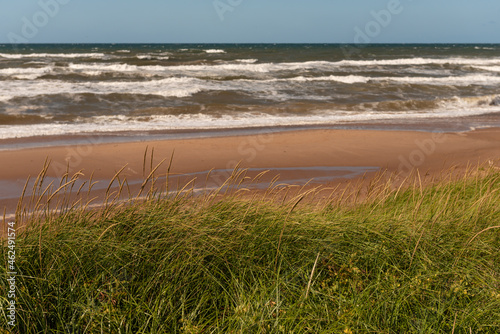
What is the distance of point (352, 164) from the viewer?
10266 millimetres

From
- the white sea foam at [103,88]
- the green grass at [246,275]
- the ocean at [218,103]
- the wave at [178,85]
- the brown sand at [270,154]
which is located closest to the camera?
the green grass at [246,275]

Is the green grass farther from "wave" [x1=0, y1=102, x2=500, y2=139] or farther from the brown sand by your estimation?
"wave" [x1=0, y1=102, x2=500, y2=139]

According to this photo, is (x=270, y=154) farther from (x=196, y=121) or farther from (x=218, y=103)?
(x=218, y=103)

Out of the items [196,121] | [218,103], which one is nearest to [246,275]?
[196,121]

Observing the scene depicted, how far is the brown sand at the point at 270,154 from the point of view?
9.39m

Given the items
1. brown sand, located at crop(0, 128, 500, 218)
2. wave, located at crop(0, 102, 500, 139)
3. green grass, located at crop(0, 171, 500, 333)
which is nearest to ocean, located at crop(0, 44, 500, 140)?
wave, located at crop(0, 102, 500, 139)

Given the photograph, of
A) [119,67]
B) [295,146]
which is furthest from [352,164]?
[119,67]

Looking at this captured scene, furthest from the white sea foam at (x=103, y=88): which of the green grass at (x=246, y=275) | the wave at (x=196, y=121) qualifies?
the green grass at (x=246, y=275)

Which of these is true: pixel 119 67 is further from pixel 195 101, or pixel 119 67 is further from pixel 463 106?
pixel 463 106

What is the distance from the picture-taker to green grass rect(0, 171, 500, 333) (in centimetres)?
254

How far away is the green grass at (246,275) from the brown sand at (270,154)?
5.52 meters

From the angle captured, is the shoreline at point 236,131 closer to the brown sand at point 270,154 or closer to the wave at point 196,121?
the wave at point 196,121

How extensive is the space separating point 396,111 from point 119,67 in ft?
78.5

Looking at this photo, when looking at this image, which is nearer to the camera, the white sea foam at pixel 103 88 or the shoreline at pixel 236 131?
the shoreline at pixel 236 131
